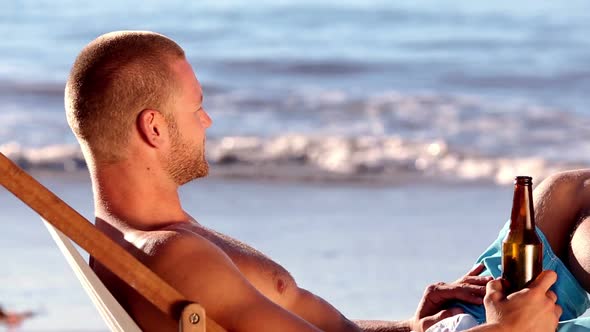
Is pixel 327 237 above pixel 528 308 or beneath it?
beneath

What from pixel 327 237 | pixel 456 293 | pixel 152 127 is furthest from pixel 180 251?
pixel 327 237

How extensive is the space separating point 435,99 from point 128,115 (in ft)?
31.5

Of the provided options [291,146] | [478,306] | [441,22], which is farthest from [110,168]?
[441,22]

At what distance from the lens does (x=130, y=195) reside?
8.55ft

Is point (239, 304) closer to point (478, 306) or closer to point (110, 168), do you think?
point (110, 168)

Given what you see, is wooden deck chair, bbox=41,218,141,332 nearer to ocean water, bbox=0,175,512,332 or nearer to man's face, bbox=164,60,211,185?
man's face, bbox=164,60,211,185

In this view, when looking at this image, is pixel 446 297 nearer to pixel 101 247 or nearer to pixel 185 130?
pixel 185 130

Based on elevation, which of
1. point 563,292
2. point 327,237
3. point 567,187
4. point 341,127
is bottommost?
point 327,237

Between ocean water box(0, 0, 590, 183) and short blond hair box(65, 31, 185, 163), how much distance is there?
584cm

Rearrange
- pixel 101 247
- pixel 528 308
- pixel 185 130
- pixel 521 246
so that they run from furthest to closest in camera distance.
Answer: pixel 185 130 → pixel 521 246 → pixel 528 308 → pixel 101 247

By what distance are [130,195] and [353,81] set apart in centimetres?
1071

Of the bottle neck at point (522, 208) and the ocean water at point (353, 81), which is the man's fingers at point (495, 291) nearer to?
the bottle neck at point (522, 208)

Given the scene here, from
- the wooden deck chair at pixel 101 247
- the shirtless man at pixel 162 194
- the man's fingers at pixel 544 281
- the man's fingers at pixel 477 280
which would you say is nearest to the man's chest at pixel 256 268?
the shirtless man at pixel 162 194

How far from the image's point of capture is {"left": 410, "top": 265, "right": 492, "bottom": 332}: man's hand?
294 centimetres
